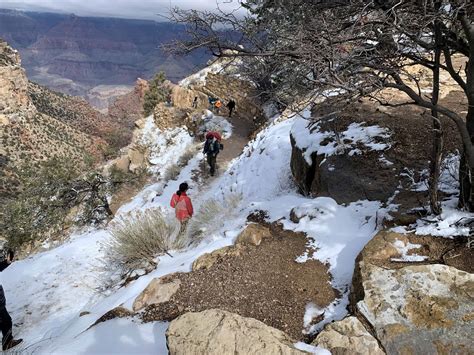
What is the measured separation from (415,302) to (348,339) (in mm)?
662

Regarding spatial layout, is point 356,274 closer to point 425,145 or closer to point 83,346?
point 83,346

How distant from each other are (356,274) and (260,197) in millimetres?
4132

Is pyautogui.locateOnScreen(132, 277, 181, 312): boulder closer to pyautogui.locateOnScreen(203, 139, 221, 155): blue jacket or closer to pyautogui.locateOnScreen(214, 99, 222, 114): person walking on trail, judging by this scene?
pyautogui.locateOnScreen(203, 139, 221, 155): blue jacket

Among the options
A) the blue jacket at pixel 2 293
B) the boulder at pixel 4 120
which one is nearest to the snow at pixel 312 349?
the blue jacket at pixel 2 293

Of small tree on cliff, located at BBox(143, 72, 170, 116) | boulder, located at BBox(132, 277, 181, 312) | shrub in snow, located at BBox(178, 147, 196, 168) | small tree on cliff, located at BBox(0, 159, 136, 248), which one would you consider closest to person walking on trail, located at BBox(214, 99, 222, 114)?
shrub in snow, located at BBox(178, 147, 196, 168)

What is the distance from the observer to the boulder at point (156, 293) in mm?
4234

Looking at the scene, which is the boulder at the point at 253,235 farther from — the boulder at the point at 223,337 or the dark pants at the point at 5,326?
the dark pants at the point at 5,326

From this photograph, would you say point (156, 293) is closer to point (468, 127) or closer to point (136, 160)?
point (468, 127)

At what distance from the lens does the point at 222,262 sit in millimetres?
4668

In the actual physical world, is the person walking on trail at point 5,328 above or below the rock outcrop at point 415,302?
below

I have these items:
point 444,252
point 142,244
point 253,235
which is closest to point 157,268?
point 142,244

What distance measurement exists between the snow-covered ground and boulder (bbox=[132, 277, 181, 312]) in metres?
0.19

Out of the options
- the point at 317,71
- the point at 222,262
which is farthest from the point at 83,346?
the point at 317,71

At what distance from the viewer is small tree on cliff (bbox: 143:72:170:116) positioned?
1189 inches
